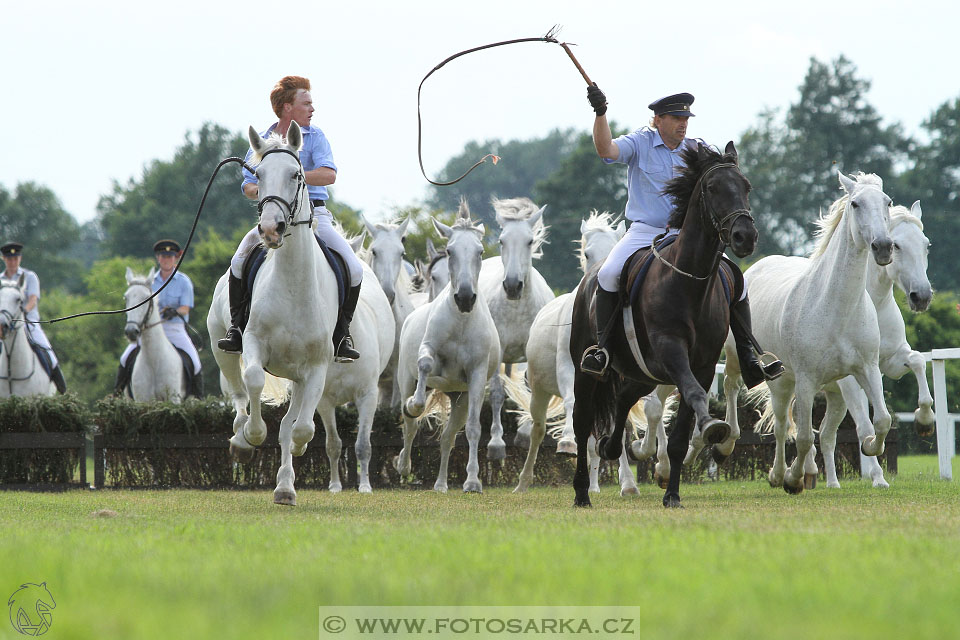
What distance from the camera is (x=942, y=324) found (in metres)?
28.6

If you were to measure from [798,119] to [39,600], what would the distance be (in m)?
58.9

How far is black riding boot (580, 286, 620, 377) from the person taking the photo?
333 inches

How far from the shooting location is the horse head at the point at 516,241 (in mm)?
12312

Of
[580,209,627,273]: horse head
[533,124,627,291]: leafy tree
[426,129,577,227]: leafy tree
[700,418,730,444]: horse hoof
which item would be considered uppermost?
[426,129,577,227]: leafy tree

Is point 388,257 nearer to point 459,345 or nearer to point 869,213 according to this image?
point 459,345

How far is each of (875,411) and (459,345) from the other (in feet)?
14.8

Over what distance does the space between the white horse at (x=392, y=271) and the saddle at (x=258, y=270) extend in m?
4.99

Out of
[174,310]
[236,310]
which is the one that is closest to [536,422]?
[236,310]

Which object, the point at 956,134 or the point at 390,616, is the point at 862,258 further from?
the point at 956,134

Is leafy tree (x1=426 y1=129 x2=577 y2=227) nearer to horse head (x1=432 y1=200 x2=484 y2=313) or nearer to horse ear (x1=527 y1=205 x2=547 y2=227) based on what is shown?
horse ear (x1=527 y1=205 x2=547 y2=227)

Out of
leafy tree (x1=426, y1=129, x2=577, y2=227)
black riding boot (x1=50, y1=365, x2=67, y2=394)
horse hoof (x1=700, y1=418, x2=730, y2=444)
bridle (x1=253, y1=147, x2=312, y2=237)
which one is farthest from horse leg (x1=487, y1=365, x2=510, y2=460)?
leafy tree (x1=426, y1=129, x2=577, y2=227)

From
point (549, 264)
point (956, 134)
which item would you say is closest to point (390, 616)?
point (549, 264)

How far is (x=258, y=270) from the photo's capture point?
30.1ft

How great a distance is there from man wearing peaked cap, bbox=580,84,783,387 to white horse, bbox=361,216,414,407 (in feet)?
19.2
